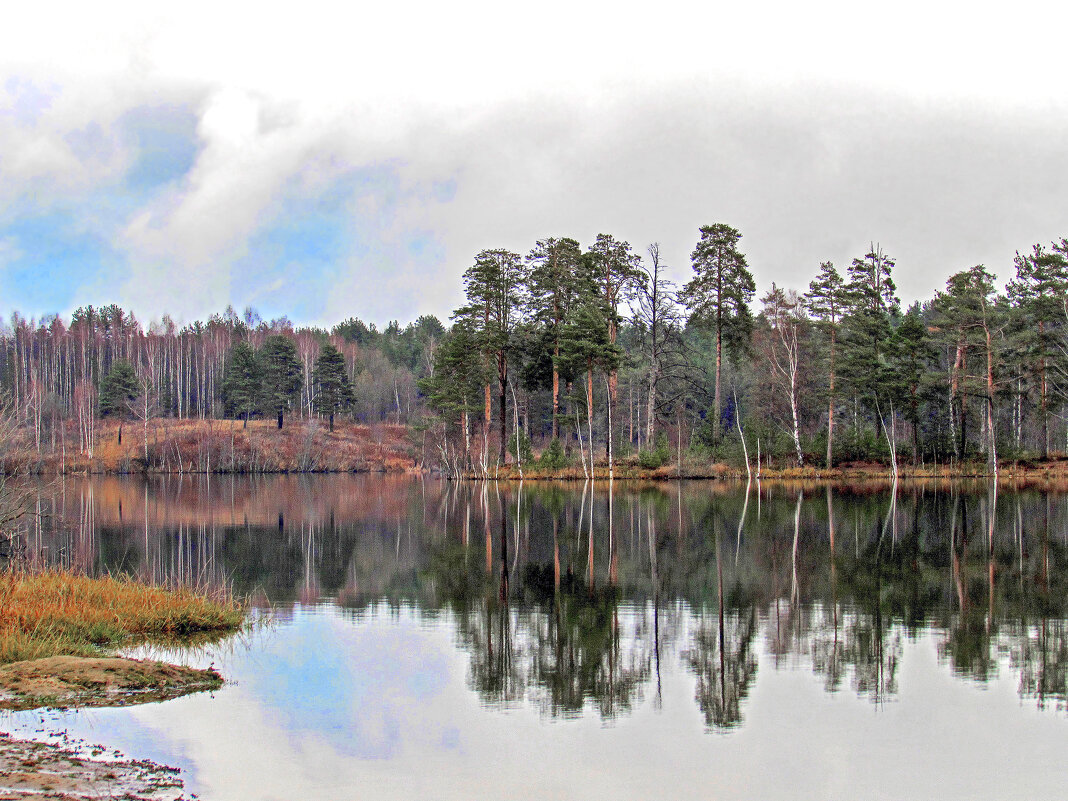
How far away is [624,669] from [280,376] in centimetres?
9495

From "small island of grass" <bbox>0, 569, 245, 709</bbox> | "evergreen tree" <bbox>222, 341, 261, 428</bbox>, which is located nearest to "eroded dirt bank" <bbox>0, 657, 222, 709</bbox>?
"small island of grass" <bbox>0, 569, 245, 709</bbox>

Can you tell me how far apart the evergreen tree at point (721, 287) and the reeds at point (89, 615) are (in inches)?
1974

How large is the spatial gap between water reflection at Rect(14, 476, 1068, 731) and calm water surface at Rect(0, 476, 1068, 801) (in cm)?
10

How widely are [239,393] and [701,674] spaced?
97.7 m

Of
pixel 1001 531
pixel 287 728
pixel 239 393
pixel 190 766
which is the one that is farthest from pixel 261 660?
pixel 239 393

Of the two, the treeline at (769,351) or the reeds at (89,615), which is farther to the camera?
the treeline at (769,351)

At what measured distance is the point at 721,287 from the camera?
63344 millimetres

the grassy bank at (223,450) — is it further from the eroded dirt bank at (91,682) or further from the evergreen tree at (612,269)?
the eroded dirt bank at (91,682)

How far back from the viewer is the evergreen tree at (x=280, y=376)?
103 metres

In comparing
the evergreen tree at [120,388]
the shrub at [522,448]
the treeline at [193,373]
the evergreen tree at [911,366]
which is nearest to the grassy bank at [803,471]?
the shrub at [522,448]

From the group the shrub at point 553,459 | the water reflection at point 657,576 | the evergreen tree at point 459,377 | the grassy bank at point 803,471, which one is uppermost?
the evergreen tree at point 459,377

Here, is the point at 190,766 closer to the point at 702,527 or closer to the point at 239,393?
the point at 702,527

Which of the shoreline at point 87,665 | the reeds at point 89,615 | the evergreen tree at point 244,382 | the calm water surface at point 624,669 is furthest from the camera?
the evergreen tree at point 244,382

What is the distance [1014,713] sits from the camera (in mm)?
10945
